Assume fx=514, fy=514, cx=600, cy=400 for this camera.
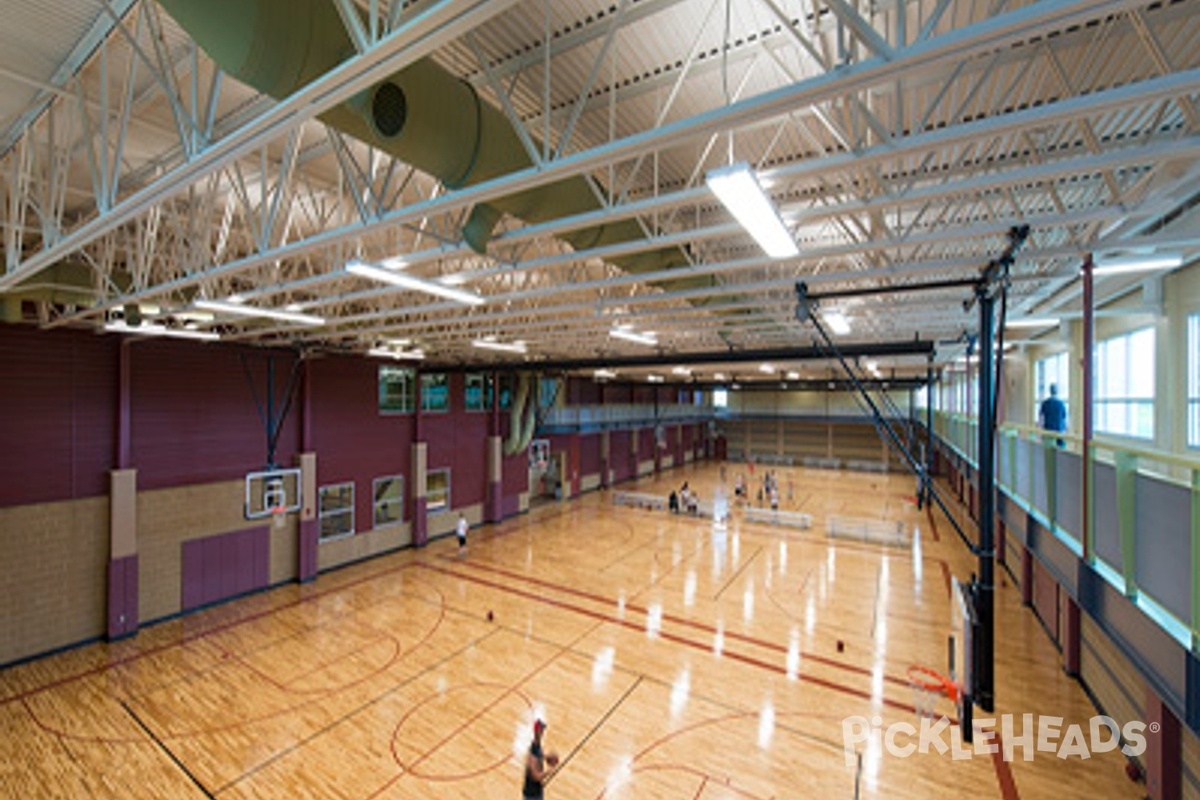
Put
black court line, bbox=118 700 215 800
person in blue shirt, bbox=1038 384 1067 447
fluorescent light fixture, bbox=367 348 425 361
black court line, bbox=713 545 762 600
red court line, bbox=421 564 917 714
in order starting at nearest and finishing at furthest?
black court line, bbox=118 700 215 800
person in blue shirt, bbox=1038 384 1067 447
red court line, bbox=421 564 917 714
black court line, bbox=713 545 762 600
fluorescent light fixture, bbox=367 348 425 361

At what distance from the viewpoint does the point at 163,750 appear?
8805 millimetres

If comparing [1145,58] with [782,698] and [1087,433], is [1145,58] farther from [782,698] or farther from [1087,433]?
[782,698]

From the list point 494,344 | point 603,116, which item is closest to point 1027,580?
point 494,344

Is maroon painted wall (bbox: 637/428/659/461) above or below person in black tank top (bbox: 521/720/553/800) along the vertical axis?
above

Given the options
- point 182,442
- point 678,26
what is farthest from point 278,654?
point 678,26

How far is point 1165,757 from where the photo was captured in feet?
23.1

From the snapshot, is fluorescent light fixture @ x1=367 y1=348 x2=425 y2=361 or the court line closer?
the court line

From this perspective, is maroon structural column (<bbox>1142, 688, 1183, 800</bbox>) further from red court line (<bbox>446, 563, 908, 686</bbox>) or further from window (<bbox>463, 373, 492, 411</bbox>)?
window (<bbox>463, 373, 492, 411</bbox>)

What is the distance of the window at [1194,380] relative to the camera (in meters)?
9.30

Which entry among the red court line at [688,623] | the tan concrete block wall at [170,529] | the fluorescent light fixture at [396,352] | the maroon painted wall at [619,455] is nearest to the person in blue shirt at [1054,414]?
the red court line at [688,623]

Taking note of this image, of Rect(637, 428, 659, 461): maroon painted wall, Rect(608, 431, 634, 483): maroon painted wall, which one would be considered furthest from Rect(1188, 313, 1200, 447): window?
Rect(637, 428, 659, 461): maroon painted wall

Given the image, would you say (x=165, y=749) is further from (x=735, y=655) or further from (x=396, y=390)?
(x=396, y=390)

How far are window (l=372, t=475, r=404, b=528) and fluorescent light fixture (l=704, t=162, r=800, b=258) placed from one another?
18.6 m

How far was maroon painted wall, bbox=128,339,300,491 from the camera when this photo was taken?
544 inches
